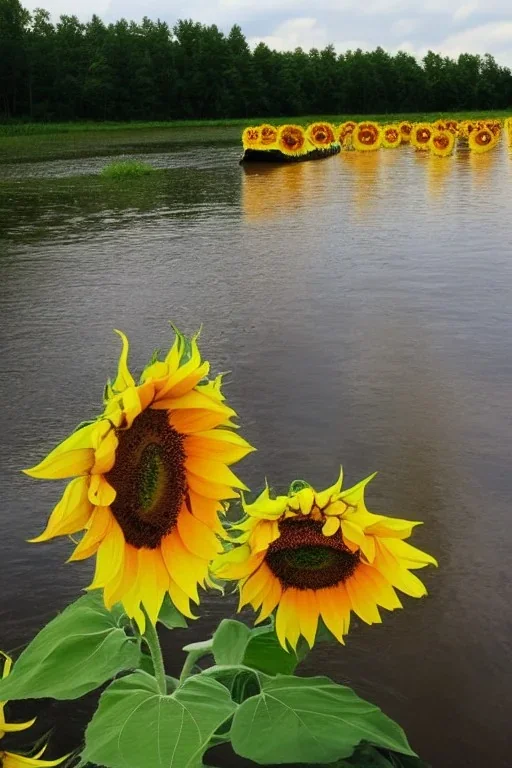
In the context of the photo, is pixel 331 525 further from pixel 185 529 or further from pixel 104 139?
pixel 104 139

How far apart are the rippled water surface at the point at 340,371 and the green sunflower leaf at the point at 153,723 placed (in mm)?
379

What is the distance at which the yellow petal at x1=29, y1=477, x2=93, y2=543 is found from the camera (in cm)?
108

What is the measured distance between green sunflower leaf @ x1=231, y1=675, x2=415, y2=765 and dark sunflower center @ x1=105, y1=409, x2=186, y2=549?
0.98ft

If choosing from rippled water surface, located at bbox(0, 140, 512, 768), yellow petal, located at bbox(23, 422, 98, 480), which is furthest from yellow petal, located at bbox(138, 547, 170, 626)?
rippled water surface, located at bbox(0, 140, 512, 768)

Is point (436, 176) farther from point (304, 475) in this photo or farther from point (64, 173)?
point (304, 475)

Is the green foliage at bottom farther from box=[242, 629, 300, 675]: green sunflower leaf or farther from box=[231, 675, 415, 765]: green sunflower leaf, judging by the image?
box=[231, 675, 415, 765]: green sunflower leaf

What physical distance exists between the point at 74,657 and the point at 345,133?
2342cm

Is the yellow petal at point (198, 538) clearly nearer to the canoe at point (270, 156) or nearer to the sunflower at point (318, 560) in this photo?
the sunflower at point (318, 560)

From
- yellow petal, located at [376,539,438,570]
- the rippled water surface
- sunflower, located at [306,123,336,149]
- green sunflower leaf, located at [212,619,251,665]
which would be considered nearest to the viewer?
yellow petal, located at [376,539,438,570]

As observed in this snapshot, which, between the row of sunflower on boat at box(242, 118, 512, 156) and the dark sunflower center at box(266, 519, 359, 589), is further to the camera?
the row of sunflower on boat at box(242, 118, 512, 156)


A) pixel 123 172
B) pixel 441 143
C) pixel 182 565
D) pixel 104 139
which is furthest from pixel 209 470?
pixel 104 139

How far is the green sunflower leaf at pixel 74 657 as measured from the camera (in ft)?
4.53

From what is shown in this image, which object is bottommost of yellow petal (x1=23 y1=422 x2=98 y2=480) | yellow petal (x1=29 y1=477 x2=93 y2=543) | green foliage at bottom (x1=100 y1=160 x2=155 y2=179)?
yellow petal (x1=29 y1=477 x2=93 y2=543)

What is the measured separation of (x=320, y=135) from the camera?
63.9 feet
